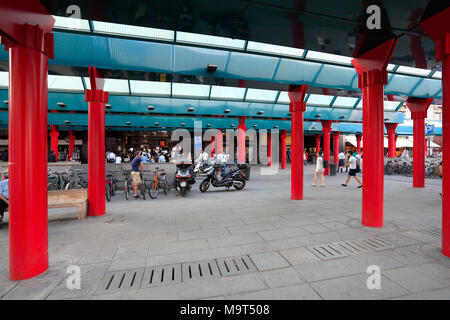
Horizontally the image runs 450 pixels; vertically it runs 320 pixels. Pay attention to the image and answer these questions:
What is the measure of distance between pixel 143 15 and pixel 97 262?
410cm

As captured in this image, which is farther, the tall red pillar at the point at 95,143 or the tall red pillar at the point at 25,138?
the tall red pillar at the point at 95,143

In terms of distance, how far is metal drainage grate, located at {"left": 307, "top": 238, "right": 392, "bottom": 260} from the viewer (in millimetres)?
3514

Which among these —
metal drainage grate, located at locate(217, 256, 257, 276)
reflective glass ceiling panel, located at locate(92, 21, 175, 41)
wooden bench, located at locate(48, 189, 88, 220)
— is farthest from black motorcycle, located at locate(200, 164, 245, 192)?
metal drainage grate, located at locate(217, 256, 257, 276)

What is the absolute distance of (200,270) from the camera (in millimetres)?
3045

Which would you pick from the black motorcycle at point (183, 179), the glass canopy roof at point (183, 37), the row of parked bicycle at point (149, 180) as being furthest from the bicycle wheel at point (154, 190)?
the glass canopy roof at point (183, 37)

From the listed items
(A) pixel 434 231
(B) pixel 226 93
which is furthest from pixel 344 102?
(A) pixel 434 231

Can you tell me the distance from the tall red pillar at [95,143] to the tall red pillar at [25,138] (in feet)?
10.0

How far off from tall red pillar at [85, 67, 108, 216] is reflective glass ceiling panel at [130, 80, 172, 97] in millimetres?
4910

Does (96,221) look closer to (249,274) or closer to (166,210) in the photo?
(166,210)

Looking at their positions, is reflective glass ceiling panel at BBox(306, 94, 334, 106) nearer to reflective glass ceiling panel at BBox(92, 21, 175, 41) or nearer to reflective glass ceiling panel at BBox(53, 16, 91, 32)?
reflective glass ceiling panel at BBox(92, 21, 175, 41)

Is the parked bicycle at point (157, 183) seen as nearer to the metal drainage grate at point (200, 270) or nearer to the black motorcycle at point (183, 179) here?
the black motorcycle at point (183, 179)

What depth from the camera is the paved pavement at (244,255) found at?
8.41ft

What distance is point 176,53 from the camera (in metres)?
6.33
